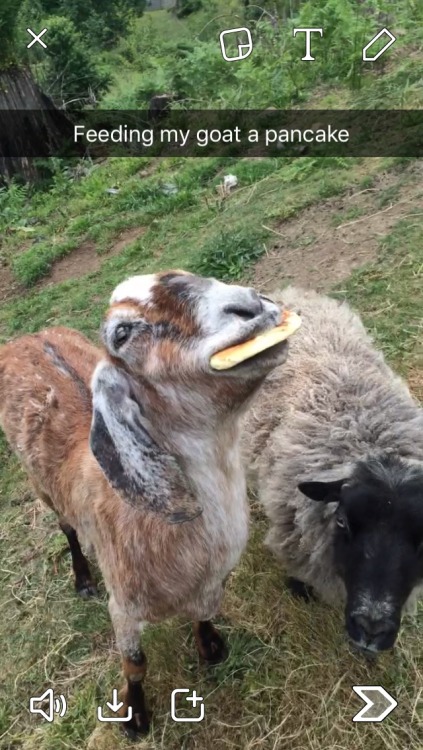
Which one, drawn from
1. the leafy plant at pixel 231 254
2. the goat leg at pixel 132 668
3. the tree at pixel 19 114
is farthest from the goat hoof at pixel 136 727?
the tree at pixel 19 114

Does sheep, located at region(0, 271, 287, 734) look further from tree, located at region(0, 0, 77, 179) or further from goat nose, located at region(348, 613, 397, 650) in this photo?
tree, located at region(0, 0, 77, 179)

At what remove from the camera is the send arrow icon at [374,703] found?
288 cm

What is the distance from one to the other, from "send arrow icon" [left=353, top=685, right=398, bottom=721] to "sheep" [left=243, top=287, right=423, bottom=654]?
1.42 feet

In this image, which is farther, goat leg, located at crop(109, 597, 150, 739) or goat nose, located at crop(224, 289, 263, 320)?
goat leg, located at crop(109, 597, 150, 739)

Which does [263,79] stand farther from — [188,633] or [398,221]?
[188,633]

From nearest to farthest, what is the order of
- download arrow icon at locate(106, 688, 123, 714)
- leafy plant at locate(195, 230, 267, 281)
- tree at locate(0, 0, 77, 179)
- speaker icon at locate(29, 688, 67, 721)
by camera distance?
download arrow icon at locate(106, 688, 123, 714), speaker icon at locate(29, 688, 67, 721), leafy plant at locate(195, 230, 267, 281), tree at locate(0, 0, 77, 179)

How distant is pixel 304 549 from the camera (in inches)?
121

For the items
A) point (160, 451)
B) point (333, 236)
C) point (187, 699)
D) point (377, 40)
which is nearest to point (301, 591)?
→ point (187, 699)

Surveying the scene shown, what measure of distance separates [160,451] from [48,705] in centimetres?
215

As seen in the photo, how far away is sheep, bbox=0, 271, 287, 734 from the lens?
1.92 metres

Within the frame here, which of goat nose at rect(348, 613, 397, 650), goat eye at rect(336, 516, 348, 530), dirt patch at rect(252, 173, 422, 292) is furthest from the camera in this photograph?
dirt patch at rect(252, 173, 422, 292)

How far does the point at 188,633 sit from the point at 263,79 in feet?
25.7

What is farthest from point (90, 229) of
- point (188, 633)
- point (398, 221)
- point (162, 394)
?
point (162, 394)

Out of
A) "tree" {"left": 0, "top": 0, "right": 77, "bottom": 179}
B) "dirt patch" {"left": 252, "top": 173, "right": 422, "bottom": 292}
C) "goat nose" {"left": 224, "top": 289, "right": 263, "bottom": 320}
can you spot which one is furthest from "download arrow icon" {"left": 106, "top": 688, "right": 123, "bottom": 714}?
"tree" {"left": 0, "top": 0, "right": 77, "bottom": 179}
